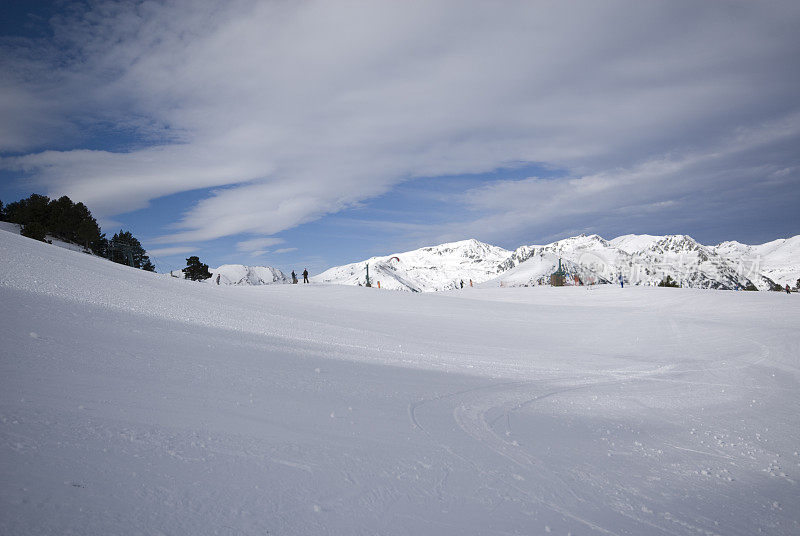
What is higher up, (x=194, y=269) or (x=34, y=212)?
(x=34, y=212)

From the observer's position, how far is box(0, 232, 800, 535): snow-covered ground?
144 inches

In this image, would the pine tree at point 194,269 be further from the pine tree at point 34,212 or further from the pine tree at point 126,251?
the pine tree at point 34,212

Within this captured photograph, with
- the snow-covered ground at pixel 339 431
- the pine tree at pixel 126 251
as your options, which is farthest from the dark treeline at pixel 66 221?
the snow-covered ground at pixel 339 431

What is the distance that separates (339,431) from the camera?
18.8 ft

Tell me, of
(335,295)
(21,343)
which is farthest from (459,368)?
(335,295)

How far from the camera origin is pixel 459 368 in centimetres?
1156

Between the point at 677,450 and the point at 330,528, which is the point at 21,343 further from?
the point at 677,450

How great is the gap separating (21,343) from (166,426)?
3377 millimetres

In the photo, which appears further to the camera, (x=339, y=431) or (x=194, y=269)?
(x=194, y=269)

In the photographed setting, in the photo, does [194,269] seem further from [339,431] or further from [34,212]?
[339,431]

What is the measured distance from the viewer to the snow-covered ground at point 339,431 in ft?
12.0

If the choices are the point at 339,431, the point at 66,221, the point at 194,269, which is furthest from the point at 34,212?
the point at 339,431

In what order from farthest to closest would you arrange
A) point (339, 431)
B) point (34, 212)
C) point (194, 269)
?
1. point (194, 269)
2. point (34, 212)
3. point (339, 431)

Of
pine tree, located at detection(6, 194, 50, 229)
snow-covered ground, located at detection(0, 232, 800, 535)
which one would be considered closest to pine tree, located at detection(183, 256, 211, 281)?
pine tree, located at detection(6, 194, 50, 229)
